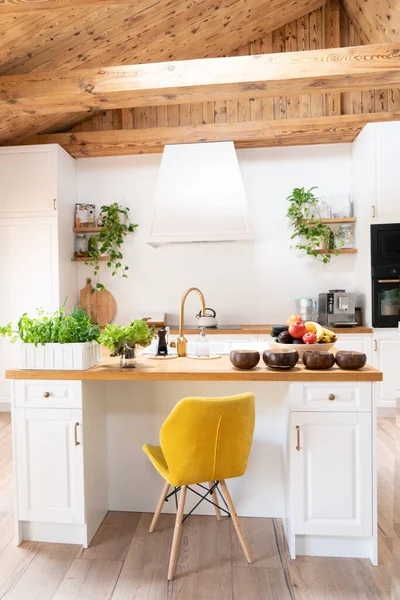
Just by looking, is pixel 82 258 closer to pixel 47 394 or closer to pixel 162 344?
pixel 162 344

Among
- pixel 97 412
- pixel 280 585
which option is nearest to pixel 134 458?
pixel 97 412

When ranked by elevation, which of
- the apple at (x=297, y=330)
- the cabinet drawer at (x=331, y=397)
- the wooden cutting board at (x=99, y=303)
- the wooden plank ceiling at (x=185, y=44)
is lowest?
the cabinet drawer at (x=331, y=397)

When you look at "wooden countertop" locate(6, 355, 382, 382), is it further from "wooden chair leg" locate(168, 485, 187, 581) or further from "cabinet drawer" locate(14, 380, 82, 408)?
"wooden chair leg" locate(168, 485, 187, 581)

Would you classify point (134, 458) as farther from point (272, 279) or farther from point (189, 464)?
point (272, 279)

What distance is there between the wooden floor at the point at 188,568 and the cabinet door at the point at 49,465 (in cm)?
19

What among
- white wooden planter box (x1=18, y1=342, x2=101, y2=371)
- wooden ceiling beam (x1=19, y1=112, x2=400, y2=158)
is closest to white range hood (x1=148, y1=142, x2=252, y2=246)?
wooden ceiling beam (x1=19, y1=112, x2=400, y2=158)

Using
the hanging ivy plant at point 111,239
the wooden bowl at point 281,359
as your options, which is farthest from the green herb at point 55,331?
the hanging ivy plant at point 111,239

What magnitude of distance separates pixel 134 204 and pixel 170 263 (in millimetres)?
770

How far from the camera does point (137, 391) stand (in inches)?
93.7

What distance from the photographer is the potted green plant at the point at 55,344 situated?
6.85 feet

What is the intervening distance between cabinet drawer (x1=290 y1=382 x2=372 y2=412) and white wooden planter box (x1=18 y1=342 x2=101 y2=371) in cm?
96

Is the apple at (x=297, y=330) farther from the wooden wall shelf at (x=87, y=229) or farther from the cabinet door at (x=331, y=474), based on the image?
the wooden wall shelf at (x=87, y=229)

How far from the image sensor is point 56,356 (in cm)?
211

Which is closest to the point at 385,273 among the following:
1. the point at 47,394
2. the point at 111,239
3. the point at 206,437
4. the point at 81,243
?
the point at 111,239
